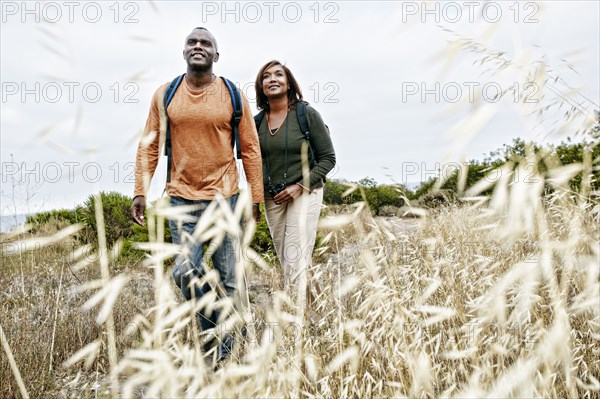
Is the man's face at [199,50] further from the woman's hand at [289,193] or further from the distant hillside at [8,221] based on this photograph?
the distant hillside at [8,221]

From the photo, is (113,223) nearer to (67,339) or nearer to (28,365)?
(67,339)

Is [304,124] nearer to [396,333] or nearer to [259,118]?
[259,118]

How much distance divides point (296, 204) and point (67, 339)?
1.85 m

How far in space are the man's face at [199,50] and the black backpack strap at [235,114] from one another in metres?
0.20

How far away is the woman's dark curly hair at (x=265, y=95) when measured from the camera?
3490 millimetres

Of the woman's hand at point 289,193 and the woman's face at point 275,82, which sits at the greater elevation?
the woman's face at point 275,82

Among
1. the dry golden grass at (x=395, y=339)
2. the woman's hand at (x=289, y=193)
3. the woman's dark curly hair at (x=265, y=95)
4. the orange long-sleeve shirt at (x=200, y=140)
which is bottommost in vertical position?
the dry golden grass at (x=395, y=339)

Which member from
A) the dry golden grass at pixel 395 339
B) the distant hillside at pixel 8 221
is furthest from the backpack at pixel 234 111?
the distant hillside at pixel 8 221

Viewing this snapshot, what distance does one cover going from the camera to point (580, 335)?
234cm

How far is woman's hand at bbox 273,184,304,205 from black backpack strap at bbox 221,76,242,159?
0.39m

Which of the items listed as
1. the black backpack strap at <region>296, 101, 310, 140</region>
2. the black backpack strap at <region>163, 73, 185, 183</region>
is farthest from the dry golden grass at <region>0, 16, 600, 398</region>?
the black backpack strap at <region>296, 101, 310, 140</region>

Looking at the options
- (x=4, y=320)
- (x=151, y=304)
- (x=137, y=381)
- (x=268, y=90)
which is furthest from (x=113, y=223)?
(x=137, y=381)

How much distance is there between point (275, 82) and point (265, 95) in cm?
24

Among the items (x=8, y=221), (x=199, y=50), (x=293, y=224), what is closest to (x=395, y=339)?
(x=293, y=224)
